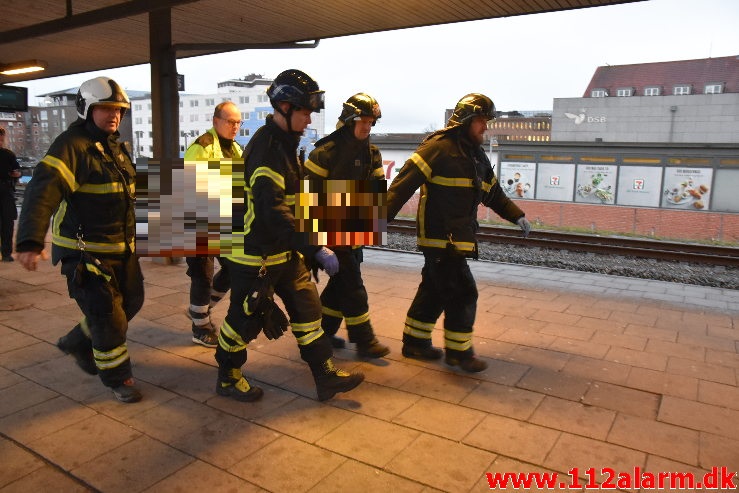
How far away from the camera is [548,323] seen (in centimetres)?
586

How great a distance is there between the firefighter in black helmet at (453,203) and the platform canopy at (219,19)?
2506 millimetres

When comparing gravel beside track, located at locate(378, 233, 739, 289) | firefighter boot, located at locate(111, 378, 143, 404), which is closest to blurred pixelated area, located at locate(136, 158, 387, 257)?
firefighter boot, located at locate(111, 378, 143, 404)

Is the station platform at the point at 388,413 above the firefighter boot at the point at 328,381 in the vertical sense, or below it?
below

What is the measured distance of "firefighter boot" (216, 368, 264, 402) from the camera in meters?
3.88

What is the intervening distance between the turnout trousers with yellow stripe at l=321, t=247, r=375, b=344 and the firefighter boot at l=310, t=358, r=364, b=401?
86cm

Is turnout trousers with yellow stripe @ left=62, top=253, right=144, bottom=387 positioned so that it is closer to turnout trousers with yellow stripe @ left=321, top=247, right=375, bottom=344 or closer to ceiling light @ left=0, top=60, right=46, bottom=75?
turnout trousers with yellow stripe @ left=321, top=247, right=375, bottom=344

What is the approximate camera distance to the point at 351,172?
4465 millimetres

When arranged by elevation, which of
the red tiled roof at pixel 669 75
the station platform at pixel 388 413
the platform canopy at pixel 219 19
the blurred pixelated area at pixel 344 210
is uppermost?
the red tiled roof at pixel 669 75

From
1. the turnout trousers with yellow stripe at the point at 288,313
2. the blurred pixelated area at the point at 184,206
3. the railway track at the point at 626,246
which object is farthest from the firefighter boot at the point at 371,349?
the railway track at the point at 626,246

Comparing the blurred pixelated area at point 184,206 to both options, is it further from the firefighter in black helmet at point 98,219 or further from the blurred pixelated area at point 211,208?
the firefighter in black helmet at point 98,219

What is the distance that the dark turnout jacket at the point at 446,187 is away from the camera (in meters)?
4.33

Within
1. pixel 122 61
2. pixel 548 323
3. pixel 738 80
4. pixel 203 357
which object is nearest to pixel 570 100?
pixel 738 80

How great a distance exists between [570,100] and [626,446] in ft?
116

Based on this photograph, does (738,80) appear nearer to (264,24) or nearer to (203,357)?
(264,24)
